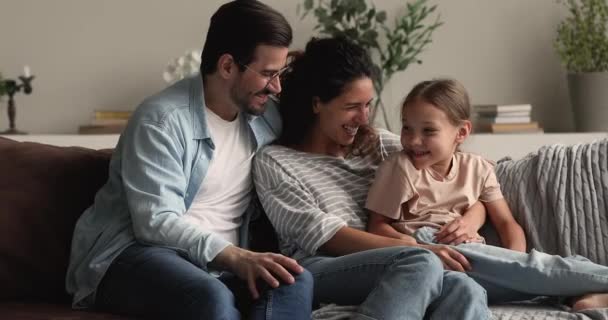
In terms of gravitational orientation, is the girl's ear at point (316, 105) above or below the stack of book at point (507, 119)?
above

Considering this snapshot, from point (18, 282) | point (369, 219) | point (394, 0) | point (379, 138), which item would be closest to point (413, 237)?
point (369, 219)

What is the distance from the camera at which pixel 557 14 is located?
12.9 ft

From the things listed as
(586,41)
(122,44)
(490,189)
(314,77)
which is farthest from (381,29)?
(490,189)

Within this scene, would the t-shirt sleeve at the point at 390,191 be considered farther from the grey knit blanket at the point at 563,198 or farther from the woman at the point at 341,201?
the grey knit blanket at the point at 563,198

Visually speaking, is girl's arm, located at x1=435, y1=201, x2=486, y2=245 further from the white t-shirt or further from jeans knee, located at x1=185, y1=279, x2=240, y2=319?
jeans knee, located at x1=185, y1=279, x2=240, y2=319

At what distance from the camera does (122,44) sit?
380cm

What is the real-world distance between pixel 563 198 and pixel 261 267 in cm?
89

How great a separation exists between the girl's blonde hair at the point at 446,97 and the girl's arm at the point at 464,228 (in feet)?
0.80

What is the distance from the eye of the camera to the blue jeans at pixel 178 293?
1809 mm

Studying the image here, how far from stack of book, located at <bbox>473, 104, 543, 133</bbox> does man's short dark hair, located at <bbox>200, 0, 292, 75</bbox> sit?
64.3 inches

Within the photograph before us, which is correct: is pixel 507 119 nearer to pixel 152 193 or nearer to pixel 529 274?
pixel 529 274

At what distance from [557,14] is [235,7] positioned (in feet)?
7.23

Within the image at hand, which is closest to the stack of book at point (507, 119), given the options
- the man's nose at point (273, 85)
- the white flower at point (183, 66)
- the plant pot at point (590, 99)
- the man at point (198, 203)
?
the plant pot at point (590, 99)

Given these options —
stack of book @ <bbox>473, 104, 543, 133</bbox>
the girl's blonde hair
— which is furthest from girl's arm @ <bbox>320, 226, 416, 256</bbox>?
stack of book @ <bbox>473, 104, 543, 133</bbox>
